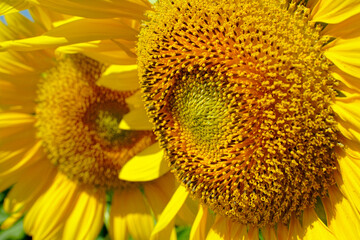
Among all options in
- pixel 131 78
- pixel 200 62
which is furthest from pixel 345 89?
pixel 131 78

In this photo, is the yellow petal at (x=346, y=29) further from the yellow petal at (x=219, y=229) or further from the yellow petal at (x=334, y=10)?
the yellow petal at (x=219, y=229)

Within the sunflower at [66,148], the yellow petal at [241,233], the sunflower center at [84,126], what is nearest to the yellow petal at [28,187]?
the sunflower at [66,148]

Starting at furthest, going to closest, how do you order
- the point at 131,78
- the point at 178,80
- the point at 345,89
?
1. the point at 131,78
2. the point at 178,80
3. the point at 345,89

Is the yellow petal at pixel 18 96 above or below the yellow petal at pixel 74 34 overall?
below

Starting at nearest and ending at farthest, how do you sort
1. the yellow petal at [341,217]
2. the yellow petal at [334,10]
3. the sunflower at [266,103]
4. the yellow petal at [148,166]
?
the yellow petal at [334,10]
the sunflower at [266,103]
the yellow petal at [341,217]
the yellow petal at [148,166]

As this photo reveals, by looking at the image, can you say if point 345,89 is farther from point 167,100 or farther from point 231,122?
point 167,100

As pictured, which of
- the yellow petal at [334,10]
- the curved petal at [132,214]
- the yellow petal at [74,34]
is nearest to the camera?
the yellow petal at [334,10]

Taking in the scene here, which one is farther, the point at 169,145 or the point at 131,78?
the point at 131,78
